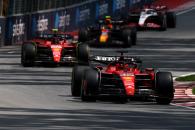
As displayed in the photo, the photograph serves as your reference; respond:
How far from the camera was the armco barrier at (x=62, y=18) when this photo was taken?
4062 centimetres

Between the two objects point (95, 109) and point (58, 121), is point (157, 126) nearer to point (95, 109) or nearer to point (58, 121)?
point (58, 121)

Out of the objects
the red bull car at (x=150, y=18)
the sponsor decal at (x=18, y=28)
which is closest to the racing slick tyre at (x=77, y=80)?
the sponsor decal at (x=18, y=28)

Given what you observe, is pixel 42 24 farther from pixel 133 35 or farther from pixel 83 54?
pixel 83 54

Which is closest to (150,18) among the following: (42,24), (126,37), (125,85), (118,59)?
(42,24)

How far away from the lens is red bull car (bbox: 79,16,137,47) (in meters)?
38.4

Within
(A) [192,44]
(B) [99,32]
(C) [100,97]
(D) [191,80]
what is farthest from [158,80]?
(A) [192,44]

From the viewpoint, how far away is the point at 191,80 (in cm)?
2659

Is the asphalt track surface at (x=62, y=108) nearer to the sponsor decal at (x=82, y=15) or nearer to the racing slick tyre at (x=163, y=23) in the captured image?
the racing slick tyre at (x=163, y=23)

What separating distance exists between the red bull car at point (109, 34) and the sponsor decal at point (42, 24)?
3.03 metres

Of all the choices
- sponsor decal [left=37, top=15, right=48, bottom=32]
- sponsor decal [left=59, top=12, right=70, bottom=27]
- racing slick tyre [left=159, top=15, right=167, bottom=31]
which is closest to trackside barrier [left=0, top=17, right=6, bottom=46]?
sponsor decal [left=37, top=15, right=48, bottom=32]

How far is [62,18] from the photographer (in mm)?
44719

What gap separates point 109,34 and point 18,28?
424 cm

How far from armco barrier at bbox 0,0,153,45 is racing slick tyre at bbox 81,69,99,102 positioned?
64.7 feet

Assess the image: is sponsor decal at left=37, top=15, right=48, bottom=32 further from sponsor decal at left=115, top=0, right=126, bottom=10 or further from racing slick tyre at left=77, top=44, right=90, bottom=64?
racing slick tyre at left=77, top=44, right=90, bottom=64
